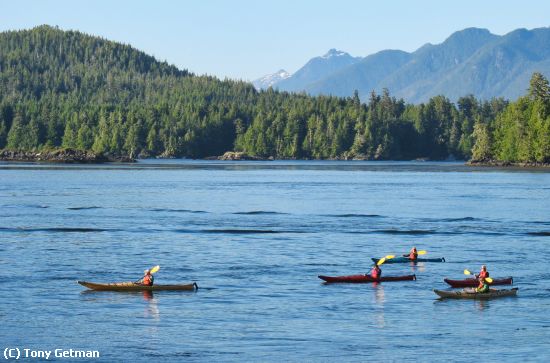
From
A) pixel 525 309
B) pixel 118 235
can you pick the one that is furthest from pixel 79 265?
pixel 525 309

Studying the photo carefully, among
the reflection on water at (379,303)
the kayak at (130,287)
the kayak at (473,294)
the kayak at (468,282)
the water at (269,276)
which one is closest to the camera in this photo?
the water at (269,276)

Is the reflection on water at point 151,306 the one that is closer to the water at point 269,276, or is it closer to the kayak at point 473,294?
the water at point 269,276

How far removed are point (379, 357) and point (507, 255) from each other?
36134 millimetres

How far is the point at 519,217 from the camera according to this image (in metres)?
109

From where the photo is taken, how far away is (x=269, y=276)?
65.4 meters

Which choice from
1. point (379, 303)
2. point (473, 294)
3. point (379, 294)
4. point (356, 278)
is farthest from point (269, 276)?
point (473, 294)

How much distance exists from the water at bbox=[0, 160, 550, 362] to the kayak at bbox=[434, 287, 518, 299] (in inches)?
23.4

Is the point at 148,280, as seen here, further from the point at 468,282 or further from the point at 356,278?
the point at 468,282

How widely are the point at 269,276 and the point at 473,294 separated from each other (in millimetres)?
14168

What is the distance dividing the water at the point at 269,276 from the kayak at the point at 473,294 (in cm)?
59

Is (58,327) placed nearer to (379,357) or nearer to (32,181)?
(379,357)

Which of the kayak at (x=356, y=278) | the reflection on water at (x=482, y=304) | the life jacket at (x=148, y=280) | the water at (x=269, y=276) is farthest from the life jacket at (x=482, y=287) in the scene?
the life jacket at (x=148, y=280)

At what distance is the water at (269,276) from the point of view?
46594 millimetres

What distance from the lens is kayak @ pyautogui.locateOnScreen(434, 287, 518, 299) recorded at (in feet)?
189
